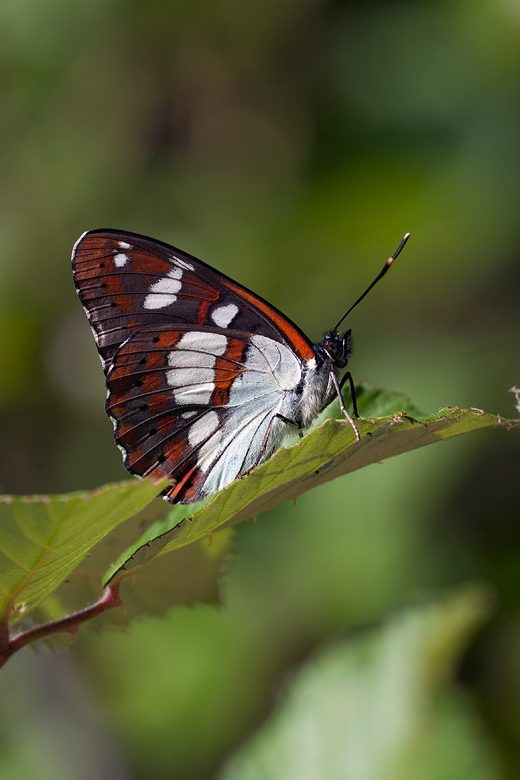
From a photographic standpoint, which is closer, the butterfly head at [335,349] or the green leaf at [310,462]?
the green leaf at [310,462]

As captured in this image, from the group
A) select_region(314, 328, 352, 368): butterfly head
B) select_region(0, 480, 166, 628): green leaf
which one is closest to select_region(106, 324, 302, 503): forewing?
select_region(314, 328, 352, 368): butterfly head

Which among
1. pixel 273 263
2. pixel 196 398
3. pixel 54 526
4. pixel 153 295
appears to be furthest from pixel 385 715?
pixel 273 263

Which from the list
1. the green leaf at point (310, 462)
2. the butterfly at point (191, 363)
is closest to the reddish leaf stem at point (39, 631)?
the green leaf at point (310, 462)

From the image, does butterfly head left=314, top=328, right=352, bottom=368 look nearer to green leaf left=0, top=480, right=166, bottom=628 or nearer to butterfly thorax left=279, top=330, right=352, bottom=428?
butterfly thorax left=279, top=330, right=352, bottom=428

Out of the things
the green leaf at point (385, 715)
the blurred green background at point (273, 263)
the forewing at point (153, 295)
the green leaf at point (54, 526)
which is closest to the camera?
the green leaf at point (54, 526)

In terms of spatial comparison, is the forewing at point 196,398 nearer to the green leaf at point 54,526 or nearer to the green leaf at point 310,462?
the green leaf at point 310,462
